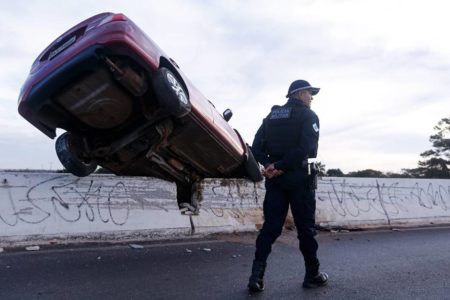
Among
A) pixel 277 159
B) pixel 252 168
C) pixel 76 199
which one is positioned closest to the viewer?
pixel 277 159

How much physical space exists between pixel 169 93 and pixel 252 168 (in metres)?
2.86

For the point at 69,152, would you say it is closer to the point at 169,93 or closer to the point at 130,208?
the point at 130,208

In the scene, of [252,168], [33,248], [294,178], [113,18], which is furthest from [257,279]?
[252,168]

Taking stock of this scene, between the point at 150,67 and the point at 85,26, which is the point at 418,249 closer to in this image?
the point at 150,67

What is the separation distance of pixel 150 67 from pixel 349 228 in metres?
5.42

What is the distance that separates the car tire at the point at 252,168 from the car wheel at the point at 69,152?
2.34 m

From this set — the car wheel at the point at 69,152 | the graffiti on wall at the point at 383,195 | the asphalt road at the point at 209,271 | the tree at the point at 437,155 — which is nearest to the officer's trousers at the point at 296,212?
the asphalt road at the point at 209,271

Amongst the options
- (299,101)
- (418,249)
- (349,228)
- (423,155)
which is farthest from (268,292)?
(423,155)

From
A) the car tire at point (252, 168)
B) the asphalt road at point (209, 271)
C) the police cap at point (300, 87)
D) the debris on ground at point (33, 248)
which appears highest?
the police cap at point (300, 87)

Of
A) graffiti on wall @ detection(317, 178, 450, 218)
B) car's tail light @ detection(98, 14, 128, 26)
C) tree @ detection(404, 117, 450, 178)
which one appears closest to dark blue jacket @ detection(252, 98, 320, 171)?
car's tail light @ detection(98, 14, 128, 26)

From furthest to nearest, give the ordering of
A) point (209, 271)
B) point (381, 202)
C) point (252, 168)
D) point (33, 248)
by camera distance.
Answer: point (381, 202), point (252, 168), point (33, 248), point (209, 271)

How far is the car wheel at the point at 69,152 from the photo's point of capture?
523 cm

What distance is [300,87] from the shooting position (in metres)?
4.11

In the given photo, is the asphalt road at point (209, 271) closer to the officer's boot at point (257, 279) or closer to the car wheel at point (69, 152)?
the officer's boot at point (257, 279)
